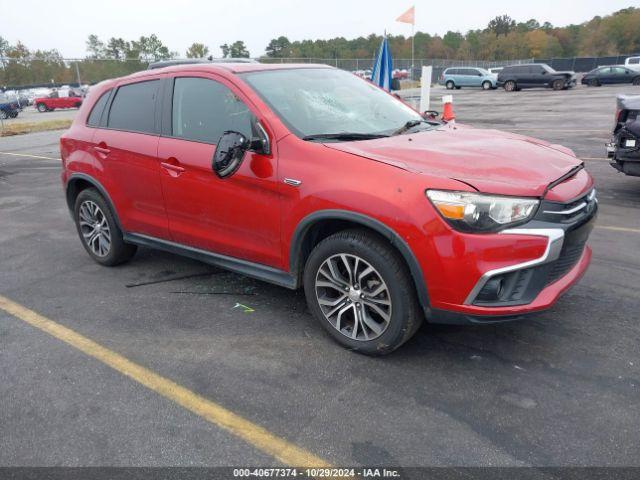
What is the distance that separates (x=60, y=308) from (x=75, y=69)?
1242 inches

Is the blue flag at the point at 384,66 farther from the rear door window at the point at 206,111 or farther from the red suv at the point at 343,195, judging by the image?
the rear door window at the point at 206,111

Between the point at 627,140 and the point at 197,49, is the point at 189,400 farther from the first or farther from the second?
the point at 197,49

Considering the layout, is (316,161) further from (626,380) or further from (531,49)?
(531,49)

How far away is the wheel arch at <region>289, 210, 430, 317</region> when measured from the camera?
119 inches

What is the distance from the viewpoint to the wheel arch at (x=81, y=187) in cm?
491

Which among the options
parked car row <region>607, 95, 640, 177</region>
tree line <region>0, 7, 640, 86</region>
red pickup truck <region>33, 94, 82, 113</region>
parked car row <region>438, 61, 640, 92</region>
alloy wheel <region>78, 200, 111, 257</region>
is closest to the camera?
alloy wheel <region>78, 200, 111, 257</region>

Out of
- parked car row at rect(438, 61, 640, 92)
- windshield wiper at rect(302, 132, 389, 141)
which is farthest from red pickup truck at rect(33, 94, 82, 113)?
windshield wiper at rect(302, 132, 389, 141)

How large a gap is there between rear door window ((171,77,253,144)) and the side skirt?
Answer: 0.89m

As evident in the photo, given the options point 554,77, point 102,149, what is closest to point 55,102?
point 554,77

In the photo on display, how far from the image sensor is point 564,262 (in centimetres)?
317

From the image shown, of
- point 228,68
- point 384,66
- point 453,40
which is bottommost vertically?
point 384,66

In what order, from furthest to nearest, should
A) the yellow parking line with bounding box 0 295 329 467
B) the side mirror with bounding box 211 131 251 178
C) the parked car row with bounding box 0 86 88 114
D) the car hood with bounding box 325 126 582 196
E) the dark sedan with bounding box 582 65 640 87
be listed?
the dark sedan with bounding box 582 65 640 87
the parked car row with bounding box 0 86 88 114
the side mirror with bounding box 211 131 251 178
the car hood with bounding box 325 126 582 196
the yellow parking line with bounding box 0 295 329 467

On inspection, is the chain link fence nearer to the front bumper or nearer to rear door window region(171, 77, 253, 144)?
rear door window region(171, 77, 253, 144)

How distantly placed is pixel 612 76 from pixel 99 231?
Result: 38188 mm
